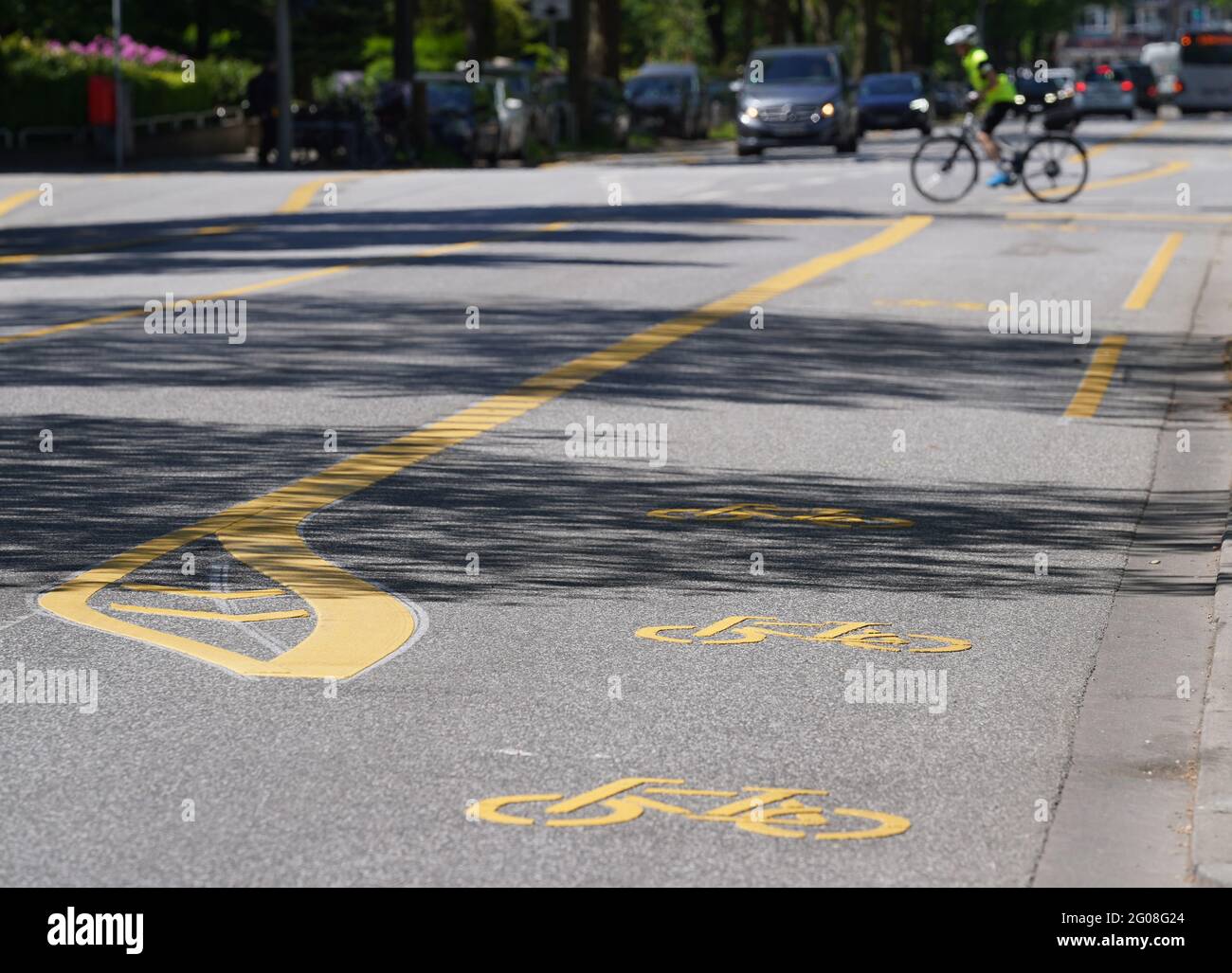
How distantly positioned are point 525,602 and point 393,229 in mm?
17758

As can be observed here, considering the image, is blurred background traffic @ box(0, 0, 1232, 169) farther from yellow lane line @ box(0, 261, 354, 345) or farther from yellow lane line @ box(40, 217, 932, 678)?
yellow lane line @ box(40, 217, 932, 678)

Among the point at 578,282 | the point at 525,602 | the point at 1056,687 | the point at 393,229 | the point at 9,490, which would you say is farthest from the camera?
the point at 393,229

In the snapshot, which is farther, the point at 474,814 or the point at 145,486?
the point at 145,486

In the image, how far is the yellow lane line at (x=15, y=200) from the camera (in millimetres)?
28656

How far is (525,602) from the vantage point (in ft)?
25.5

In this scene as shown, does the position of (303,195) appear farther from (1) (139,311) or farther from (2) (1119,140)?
(2) (1119,140)

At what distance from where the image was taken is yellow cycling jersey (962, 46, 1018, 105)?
2622cm

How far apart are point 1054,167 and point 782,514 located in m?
19.4

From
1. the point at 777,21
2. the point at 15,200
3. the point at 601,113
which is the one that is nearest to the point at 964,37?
the point at 15,200

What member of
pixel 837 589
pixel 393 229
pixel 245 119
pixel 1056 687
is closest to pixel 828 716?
pixel 1056 687

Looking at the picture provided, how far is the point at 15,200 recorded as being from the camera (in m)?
29.8

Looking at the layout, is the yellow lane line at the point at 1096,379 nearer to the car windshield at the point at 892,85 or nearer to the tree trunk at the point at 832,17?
the car windshield at the point at 892,85

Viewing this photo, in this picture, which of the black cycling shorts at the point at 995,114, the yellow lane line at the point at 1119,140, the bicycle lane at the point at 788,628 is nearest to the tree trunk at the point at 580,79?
the yellow lane line at the point at 1119,140

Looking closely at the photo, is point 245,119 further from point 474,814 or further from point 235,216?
point 474,814
